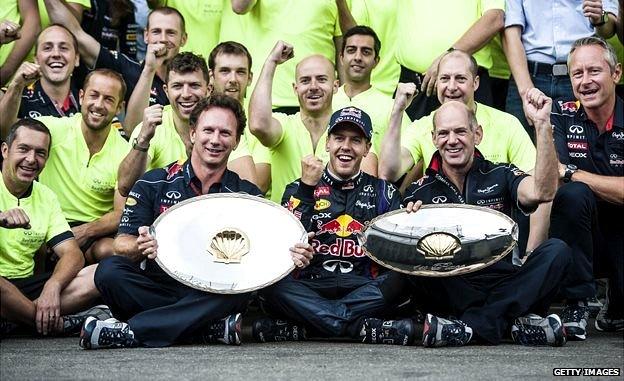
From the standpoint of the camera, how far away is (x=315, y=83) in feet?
30.7

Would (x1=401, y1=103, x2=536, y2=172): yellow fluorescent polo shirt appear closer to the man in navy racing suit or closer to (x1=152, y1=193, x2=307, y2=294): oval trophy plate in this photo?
the man in navy racing suit

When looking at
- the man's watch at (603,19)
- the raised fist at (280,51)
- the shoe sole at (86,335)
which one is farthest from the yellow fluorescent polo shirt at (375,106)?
the shoe sole at (86,335)

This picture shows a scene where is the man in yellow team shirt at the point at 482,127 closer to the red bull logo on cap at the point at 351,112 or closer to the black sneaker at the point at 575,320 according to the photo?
the red bull logo on cap at the point at 351,112

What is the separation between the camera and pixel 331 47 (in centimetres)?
1050

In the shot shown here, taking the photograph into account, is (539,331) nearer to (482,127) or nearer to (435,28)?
(482,127)

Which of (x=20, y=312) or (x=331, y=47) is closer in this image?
(x=20, y=312)

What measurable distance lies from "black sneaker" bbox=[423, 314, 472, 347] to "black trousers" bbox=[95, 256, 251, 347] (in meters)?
1.07

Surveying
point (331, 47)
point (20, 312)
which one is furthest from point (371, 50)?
point (20, 312)

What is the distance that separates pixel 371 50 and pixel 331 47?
2.23 ft

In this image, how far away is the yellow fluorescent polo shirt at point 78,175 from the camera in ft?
31.4

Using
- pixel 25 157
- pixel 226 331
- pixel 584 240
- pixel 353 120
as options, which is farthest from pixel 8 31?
pixel 584 240

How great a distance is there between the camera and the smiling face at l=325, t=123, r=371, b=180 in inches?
331

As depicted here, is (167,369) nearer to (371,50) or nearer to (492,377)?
(492,377)

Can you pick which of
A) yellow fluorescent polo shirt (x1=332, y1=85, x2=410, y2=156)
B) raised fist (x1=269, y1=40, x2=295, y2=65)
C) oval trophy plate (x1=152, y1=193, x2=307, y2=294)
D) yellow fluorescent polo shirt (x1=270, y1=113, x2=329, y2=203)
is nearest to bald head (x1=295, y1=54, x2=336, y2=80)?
raised fist (x1=269, y1=40, x2=295, y2=65)
